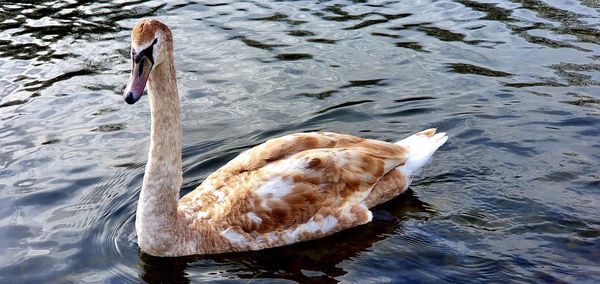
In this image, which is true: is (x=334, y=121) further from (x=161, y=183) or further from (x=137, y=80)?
(x=137, y=80)

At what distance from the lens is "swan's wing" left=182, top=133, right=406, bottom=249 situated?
7363mm

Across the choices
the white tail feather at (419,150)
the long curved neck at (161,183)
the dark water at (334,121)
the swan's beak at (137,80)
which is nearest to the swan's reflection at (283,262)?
the dark water at (334,121)

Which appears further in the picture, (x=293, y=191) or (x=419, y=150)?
(x=419, y=150)

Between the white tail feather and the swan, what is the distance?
0.12 meters

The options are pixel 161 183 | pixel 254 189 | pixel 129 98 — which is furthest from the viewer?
pixel 254 189

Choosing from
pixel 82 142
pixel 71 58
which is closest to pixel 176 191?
pixel 82 142

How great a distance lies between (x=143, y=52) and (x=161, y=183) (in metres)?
1.37

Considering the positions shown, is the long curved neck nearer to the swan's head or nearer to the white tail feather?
the swan's head

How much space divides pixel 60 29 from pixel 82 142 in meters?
5.16

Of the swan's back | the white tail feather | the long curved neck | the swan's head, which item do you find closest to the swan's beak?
the swan's head

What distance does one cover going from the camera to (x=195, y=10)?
15.1 meters

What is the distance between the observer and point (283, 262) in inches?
284

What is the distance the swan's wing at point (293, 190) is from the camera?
7.36m

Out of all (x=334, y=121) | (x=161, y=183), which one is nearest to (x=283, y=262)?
(x=161, y=183)
